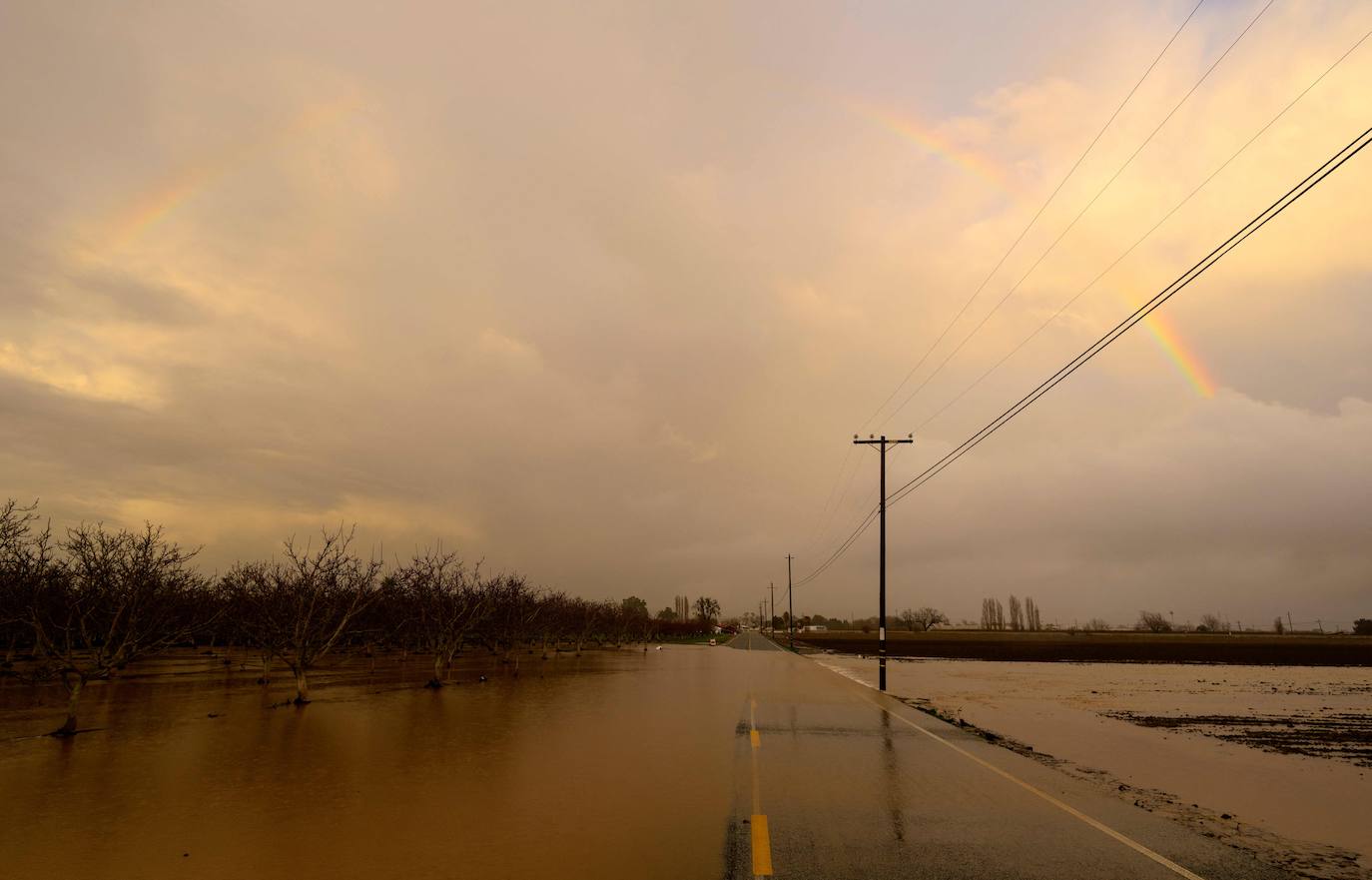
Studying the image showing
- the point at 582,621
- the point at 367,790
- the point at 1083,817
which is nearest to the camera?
the point at 1083,817

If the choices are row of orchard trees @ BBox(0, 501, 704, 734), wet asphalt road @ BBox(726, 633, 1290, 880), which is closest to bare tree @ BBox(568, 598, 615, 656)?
row of orchard trees @ BBox(0, 501, 704, 734)

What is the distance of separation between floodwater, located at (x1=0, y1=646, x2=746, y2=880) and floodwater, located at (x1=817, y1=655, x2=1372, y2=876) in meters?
8.00

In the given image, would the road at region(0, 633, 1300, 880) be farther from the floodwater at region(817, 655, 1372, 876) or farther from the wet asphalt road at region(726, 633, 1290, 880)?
the floodwater at region(817, 655, 1372, 876)

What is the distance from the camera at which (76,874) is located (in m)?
8.11

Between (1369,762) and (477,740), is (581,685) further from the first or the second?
(1369,762)

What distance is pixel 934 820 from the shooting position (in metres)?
9.88

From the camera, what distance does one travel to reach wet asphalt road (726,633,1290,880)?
7.95 m

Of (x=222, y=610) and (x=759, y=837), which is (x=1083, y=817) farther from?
(x=222, y=610)

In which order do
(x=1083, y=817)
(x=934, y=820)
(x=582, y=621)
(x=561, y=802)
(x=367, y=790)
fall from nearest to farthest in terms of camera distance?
(x=934, y=820) < (x=1083, y=817) < (x=561, y=802) < (x=367, y=790) < (x=582, y=621)

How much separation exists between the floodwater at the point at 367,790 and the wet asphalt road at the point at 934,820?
2.52 ft

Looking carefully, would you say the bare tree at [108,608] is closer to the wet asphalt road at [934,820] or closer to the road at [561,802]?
the road at [561,802]

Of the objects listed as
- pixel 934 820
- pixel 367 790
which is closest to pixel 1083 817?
pixel 934 820

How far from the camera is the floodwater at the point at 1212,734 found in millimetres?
11773

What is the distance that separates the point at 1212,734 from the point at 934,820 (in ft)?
53.9
